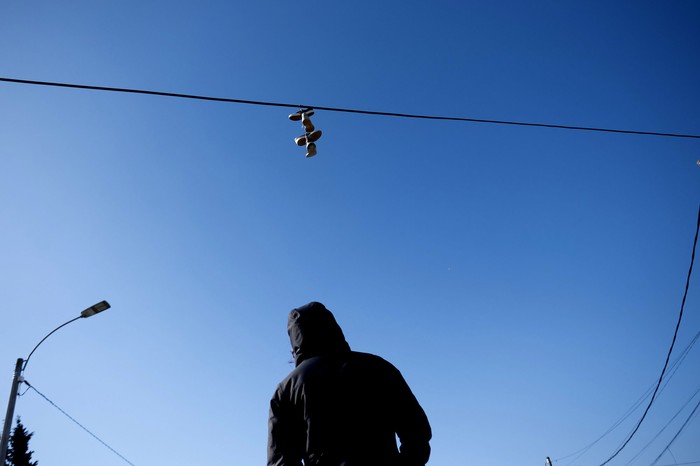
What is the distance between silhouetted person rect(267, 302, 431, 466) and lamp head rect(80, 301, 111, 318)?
7.58m

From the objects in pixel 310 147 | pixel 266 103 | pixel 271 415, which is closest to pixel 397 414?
pixel 271 415

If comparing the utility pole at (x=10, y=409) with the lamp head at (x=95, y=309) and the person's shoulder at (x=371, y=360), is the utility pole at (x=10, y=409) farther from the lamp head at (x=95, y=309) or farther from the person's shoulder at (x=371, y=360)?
the person's shoulder at (x=371, y=360)

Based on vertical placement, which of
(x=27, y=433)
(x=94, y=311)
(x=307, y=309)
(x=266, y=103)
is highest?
(x=27, y=433)

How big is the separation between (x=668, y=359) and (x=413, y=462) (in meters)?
13.2

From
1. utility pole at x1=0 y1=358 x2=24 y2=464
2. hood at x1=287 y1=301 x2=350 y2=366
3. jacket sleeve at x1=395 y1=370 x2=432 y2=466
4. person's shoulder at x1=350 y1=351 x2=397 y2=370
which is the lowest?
jacket sleeve at x1=395 y1=370 x2=432 y2=466

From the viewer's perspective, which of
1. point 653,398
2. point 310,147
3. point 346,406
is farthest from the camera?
point 653,398

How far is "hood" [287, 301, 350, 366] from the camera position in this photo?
2.37 metres

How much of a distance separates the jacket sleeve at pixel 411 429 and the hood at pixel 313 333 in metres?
0.41

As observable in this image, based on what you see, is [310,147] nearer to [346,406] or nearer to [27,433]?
[346,406]

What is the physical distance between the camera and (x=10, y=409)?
24.7 feet

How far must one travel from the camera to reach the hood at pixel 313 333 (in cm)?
237

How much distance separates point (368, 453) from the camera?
1.90 meters

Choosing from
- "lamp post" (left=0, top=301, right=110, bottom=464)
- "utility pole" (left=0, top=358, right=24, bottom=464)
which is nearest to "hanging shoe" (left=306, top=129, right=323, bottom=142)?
"lamp post" (left=0, top=301, right=110, bottom=464)

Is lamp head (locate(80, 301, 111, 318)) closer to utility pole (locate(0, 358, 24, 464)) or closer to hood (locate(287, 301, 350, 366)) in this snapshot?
utility pole (locate(0, 358, 24, 464))
